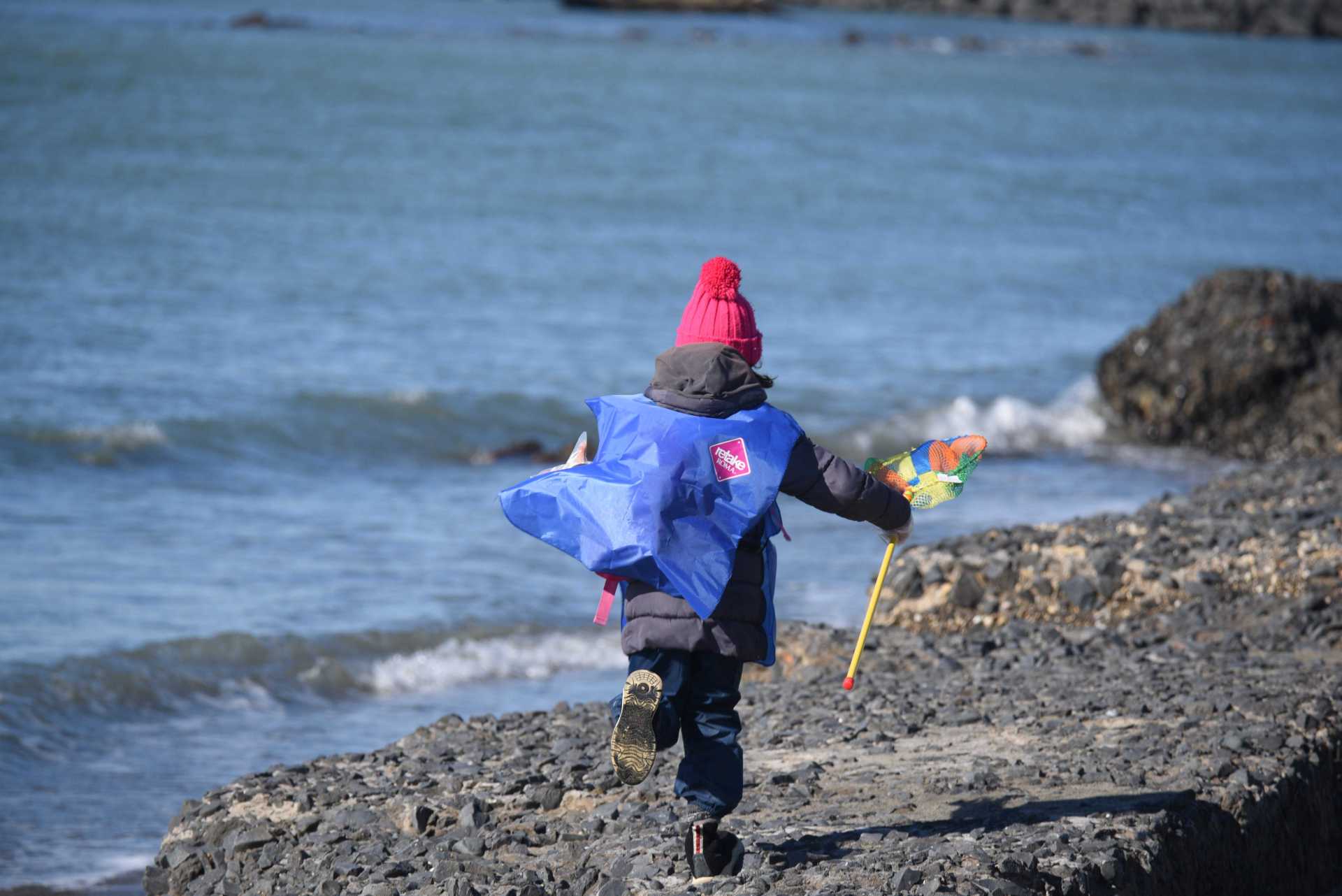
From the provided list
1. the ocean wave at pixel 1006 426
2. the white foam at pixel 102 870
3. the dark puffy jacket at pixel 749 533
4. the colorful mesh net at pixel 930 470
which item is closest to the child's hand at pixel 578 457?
the dark puffy jacket at pixel 749 533

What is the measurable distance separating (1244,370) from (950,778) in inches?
431

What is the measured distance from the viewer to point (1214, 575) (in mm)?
7965

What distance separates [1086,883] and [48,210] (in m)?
24.1

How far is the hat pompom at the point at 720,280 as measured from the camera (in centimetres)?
438

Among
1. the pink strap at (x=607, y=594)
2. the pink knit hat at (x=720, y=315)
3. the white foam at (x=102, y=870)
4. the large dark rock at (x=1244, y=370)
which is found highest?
the pink knit hat at (x=720, y=315)

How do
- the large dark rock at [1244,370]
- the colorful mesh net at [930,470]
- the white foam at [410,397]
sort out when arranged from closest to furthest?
the colorful mesh net at [930,470] < the large dark rock at [1244,370] < the white foam at [410,397]

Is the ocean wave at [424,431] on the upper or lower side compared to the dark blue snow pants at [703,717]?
lower

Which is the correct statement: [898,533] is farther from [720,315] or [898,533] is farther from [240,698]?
[240,698]

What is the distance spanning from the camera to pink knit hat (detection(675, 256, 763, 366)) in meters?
4.38

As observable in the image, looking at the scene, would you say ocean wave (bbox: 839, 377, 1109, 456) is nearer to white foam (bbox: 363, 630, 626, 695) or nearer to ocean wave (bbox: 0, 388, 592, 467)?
ocean wave (bbox: 0, 388, 592, 467)

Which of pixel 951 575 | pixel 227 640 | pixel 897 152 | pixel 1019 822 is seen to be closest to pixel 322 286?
pixel 227 640

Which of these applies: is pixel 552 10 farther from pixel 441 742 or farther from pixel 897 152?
pixel 441 742

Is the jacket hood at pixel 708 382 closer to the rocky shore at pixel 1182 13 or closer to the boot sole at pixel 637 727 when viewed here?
the boot sole at pixel 637 727

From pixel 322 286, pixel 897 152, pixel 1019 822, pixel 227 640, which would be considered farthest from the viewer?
pixel 897 152
